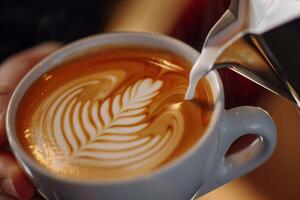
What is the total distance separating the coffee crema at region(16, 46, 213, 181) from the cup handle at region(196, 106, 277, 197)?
0.09 feet

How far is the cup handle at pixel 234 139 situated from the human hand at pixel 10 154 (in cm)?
19

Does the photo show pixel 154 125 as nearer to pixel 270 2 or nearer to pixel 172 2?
pixel 270 2

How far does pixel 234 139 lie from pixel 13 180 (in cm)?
24

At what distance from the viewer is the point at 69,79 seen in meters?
0.63

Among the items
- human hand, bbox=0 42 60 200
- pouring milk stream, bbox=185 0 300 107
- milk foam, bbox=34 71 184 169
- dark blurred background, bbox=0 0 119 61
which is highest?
pouring milk stream, bbox=185 0 300 107

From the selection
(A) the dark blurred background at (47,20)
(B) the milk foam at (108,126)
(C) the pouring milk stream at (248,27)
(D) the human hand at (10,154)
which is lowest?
(A) the dark blurred background at (47,20)

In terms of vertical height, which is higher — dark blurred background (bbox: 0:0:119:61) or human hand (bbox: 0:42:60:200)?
human hand (bbox: 0:42:60:200)

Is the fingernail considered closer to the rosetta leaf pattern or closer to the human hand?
the human hand

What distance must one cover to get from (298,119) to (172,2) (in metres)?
0.32

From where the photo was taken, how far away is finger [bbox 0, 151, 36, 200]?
1.89 feet

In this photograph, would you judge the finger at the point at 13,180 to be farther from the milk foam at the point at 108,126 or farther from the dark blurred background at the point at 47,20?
the dark blurred background at the point at 47,20

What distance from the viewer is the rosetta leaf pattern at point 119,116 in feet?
1.73

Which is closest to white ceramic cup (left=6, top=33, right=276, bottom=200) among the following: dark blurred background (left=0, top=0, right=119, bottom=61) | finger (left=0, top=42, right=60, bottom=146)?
finger (left=0, top=42, right=60, bottom=146)

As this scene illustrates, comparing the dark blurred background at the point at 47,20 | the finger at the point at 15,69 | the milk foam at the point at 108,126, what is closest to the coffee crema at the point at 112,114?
the milk foam at the point at 108,126
